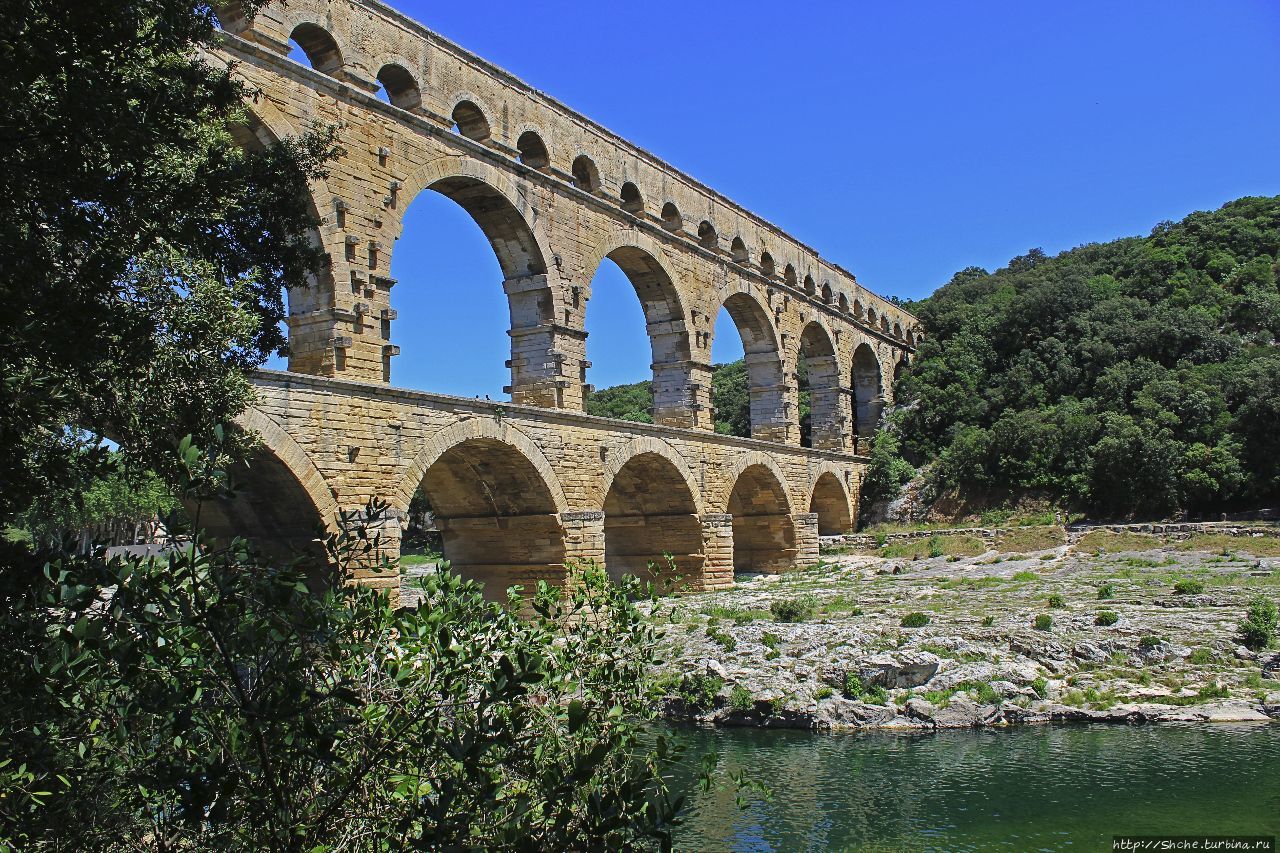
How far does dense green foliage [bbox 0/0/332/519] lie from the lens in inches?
213

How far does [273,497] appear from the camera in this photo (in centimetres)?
1367

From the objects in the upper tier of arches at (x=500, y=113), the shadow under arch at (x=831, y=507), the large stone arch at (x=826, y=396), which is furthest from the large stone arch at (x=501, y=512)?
the large stone arch at (x=826, y=396)

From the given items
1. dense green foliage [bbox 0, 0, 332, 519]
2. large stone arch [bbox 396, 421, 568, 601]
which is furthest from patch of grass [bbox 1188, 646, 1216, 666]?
dense green foliage [bbox 0, 0, 332, 519]

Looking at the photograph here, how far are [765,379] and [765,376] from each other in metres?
0.09

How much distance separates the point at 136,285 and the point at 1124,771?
1031cm

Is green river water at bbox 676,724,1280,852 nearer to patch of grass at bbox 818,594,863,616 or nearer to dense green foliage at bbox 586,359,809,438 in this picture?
patch of grass at bbox 818,594,863,616

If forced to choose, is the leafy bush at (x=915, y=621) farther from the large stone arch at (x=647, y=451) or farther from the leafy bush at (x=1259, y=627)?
the large stone arch at (x=647, y=451)

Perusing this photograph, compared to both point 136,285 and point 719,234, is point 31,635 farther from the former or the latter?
point 719,234

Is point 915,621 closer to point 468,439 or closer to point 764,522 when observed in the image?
point 468,439

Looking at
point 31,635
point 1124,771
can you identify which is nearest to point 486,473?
point 1124,771

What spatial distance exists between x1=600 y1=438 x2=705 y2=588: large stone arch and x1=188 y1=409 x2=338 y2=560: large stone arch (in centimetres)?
874

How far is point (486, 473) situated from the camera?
1769 centimetres

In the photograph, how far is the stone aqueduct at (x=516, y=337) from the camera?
46.0 feet

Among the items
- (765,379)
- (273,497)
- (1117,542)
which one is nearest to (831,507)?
(765,379)
